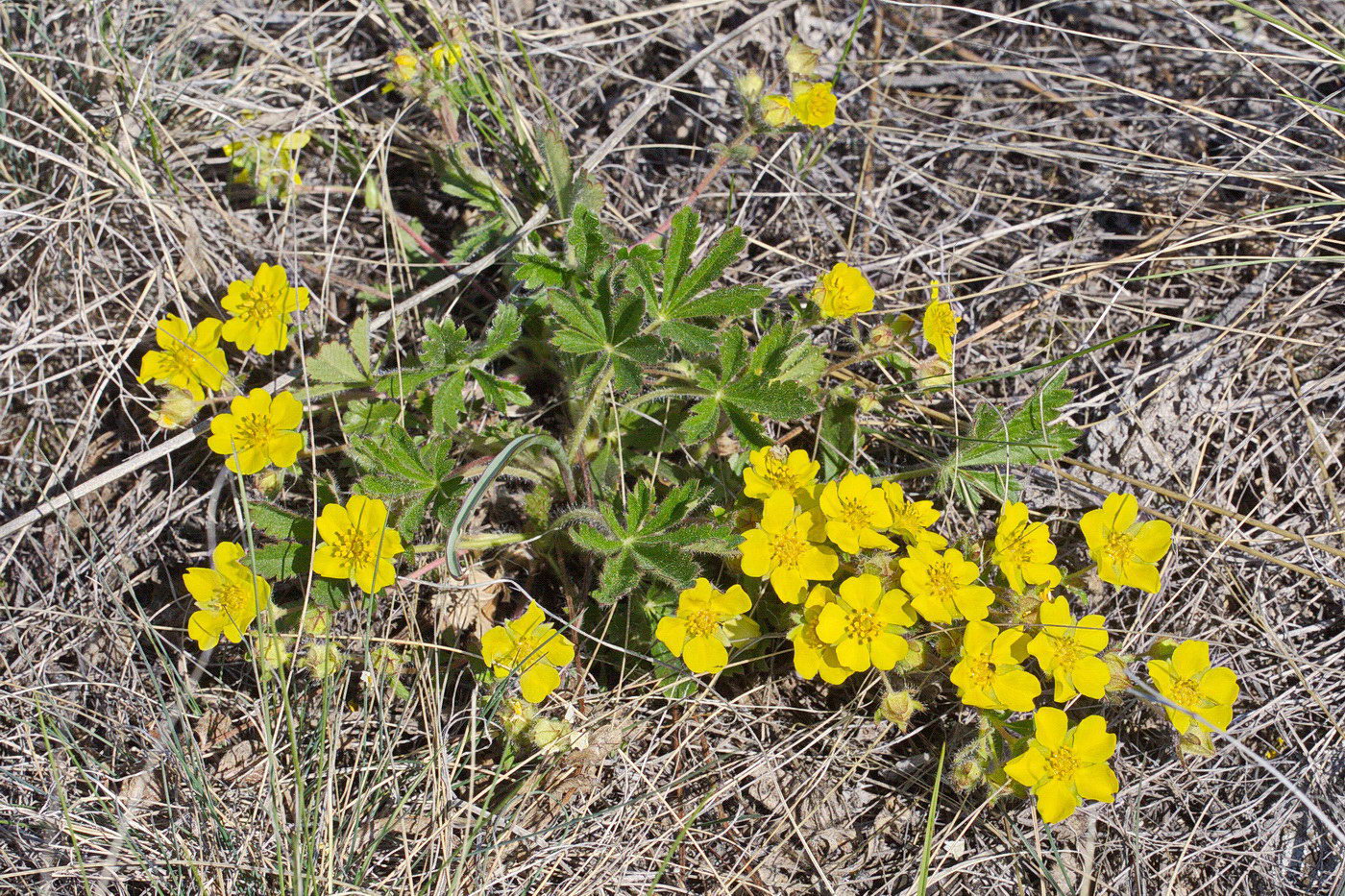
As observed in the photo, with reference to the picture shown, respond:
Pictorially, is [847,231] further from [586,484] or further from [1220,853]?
[1220,853]

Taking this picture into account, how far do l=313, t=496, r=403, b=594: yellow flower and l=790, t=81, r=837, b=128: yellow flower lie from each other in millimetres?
1791

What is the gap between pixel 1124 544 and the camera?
255 centimetres

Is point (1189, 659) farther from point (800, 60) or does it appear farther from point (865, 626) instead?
point (800, 60)

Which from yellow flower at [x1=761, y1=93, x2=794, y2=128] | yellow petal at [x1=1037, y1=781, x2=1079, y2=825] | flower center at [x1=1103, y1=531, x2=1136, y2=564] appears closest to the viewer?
yellow petal at [x1=1037, y1=781, x2=1079, y2=825]

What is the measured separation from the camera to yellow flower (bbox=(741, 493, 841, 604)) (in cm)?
238

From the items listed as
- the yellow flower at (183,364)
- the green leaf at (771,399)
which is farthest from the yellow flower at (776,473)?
the yellow flower at (183,364)

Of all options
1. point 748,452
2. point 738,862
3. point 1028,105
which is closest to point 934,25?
point 1028,105

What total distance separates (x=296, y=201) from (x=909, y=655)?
2.59m

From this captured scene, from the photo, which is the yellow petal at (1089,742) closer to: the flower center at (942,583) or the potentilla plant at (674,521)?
the potentilla plant at (674,521)

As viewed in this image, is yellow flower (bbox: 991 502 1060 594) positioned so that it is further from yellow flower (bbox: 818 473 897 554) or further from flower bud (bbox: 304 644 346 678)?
flower bud (bbox: 304 644 346 678)

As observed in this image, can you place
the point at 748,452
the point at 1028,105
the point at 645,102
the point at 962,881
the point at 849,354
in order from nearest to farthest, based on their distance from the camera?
1. the point at 962,881
2. the point at 748,452
3. the point at 849,354
4. the point at 645,102
5. the point at 1028,105

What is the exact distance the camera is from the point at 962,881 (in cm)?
253

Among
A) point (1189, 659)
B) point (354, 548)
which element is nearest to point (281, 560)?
point (354, 548)

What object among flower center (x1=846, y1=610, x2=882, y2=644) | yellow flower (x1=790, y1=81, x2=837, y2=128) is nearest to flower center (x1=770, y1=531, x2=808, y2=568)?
flower center (x1=846, y1=610, x2=882, y2=644)
